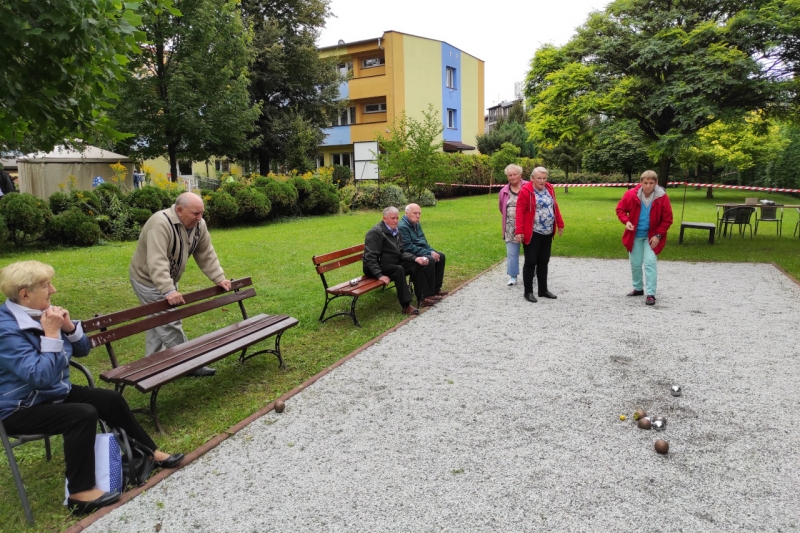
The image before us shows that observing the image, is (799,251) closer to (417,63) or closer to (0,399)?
(0,399)

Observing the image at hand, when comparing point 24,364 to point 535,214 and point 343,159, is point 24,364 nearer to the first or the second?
point 535,214

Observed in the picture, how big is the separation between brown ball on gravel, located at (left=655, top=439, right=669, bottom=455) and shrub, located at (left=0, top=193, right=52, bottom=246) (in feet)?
43.1

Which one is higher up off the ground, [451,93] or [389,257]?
[451,93]

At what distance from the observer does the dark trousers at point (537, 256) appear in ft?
25.7

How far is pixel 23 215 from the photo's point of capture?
11.9m

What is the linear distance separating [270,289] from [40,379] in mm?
5616

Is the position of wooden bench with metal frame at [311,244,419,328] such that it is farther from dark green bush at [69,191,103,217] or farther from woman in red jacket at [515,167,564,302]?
dark green bush at [69,191,103,217]

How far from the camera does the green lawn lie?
12.8 feet

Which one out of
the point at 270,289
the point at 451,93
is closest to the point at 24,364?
the point at 270,289

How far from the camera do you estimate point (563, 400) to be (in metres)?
4.57

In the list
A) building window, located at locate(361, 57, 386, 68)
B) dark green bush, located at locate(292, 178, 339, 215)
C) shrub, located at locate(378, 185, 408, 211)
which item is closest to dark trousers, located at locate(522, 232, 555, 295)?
dark green bush, located at locate(292, 178, 339, 215)

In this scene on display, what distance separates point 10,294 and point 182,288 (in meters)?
5.70

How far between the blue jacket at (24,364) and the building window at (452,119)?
126 ft

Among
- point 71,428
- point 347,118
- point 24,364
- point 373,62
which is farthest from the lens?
point 347,118
